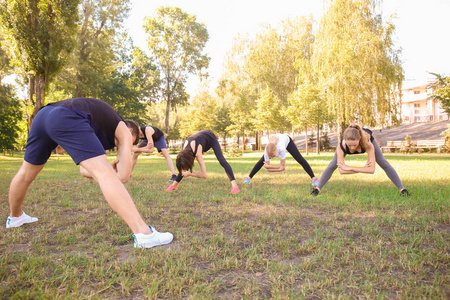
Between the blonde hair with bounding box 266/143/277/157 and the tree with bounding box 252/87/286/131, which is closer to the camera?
the blonde hair with bounding box 266/143/277/157

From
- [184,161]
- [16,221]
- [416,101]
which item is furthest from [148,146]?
[416,101]

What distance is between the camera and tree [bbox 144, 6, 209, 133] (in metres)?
→ 40.7

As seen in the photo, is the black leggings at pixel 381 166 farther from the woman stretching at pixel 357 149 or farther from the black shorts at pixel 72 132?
the black shorts at pixel 72 132

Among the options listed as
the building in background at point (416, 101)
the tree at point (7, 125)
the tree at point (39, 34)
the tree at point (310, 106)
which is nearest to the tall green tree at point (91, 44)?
the tree at point (7, 125)

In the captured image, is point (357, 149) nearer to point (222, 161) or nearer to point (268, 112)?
point (222, 161)

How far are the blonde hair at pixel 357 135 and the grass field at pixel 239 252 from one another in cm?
104

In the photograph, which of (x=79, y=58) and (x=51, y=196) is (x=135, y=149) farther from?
(x=79, y=58)

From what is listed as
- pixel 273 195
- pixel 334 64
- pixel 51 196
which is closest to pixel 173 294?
pixel 273 195

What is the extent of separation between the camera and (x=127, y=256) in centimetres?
268

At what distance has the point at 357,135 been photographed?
15.3ft

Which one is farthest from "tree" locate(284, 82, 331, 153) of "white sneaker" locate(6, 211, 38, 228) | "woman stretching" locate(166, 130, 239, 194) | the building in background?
the building in background

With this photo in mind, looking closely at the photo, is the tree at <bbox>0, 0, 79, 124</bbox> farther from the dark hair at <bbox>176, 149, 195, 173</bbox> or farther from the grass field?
the dark hair at <bbox>176, 149, 195, 173</bbox>

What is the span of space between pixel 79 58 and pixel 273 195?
26109 millimetres

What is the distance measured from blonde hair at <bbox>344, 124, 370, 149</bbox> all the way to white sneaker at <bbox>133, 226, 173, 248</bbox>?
3.34 metres
